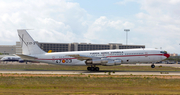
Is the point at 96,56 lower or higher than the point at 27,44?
lower

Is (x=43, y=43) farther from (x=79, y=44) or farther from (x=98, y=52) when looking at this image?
(x=98, y=52)

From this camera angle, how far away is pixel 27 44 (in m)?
48.0

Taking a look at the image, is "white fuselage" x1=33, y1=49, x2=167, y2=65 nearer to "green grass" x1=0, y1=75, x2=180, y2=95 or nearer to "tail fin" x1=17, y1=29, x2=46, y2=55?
"tail fin" x1=17, y1=29, x2=46, y2=55

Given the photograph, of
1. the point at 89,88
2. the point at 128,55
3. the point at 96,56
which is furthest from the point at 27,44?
the point at 89,88

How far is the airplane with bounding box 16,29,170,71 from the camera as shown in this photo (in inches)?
1692

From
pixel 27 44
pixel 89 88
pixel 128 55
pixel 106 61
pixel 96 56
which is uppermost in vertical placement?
pixel 27 44

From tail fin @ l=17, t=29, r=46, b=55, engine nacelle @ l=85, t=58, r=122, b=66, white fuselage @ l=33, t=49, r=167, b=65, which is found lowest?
engine nacelle @ l=85, t=58, r=122, b=66

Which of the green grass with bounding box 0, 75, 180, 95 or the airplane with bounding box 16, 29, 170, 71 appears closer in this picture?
the green grass with bounding box 0, 75, 180, 95

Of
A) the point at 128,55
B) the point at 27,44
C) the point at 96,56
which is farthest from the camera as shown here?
the point at 27,44

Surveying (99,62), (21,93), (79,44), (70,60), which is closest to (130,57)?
(99,62)

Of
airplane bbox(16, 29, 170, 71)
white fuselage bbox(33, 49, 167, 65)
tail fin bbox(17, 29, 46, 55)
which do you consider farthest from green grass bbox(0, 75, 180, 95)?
tail fin bbox(17, 29, 46, 55)

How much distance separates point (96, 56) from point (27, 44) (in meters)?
16.1

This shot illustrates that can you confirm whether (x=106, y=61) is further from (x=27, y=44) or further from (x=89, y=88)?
(x=89, y=88)

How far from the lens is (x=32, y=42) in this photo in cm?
4838
